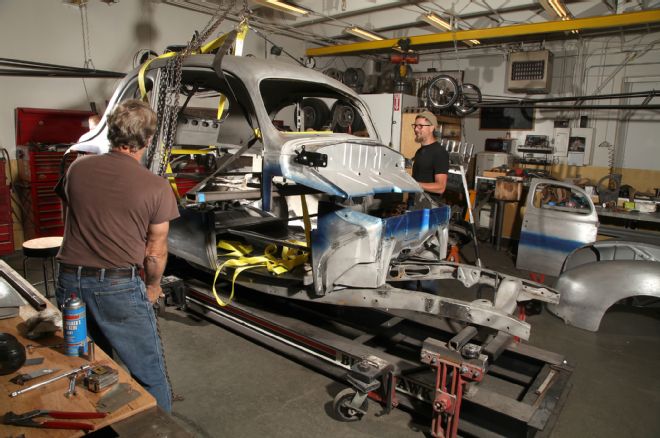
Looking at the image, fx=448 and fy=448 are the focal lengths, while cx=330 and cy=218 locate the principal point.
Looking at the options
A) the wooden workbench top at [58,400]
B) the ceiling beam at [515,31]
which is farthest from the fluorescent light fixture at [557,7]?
the wooden workbench top at [58,400]

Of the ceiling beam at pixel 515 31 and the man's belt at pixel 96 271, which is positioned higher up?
the ceiling beam at pixel 515 31

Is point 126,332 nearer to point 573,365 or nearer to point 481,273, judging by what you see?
point 481,273

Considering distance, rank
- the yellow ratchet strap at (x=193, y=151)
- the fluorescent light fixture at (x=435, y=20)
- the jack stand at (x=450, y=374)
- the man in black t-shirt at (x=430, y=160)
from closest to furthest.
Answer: the jack stand at (x=450, y=374) → the yellow ratchet strap at (x=193, y=151) → the man in black t-shirt at (x=430, y=160) → the fluorescent light fixture at (x=435, y=20)

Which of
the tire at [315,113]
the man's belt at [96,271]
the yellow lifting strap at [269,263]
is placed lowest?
the yellow lifting strap at [269,263]

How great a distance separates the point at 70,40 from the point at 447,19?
6713 mm

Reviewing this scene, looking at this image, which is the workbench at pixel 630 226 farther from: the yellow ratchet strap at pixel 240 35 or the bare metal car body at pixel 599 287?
the yellow ratchet strap at pixel 240 35

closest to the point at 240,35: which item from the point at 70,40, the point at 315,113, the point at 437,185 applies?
the point at 315,113

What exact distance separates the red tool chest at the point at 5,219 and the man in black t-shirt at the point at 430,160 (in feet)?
16.8

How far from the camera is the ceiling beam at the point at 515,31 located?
22.7ft

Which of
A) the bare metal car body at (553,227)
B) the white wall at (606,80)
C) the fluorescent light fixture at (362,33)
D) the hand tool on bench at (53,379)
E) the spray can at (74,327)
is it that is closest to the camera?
the hand tool on bench at (53,379)

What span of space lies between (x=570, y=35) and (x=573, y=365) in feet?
25.8

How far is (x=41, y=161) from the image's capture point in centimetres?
597

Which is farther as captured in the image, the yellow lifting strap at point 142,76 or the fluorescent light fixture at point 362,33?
the fluorescent light fixture at point 362,33

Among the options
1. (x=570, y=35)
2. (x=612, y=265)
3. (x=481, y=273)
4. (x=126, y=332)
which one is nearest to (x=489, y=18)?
(x=570, y=35)
